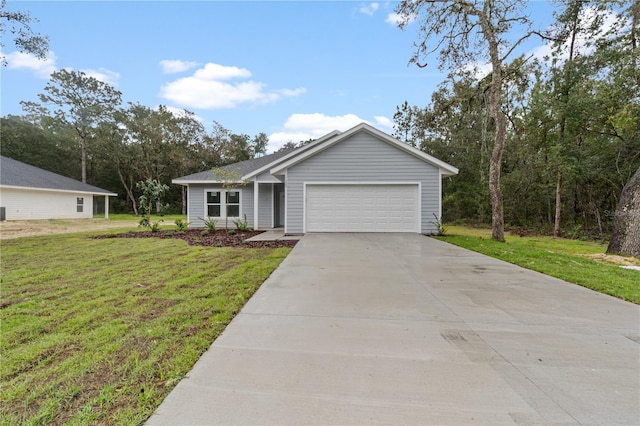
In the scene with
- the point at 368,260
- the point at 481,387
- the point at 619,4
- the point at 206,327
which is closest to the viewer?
the point at 481,387

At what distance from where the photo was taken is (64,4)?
29.7 ft

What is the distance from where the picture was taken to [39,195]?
1984cm

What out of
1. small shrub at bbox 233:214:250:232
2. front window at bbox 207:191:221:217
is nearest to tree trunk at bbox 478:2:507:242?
small shrub at bbox 233:214:250:232

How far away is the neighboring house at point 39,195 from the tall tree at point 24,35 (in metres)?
13.2

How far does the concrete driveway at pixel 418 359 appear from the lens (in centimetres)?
182

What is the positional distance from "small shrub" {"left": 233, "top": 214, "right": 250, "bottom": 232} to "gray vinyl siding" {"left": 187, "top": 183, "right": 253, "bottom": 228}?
0.82 ft

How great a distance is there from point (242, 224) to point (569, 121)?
1621 centimetres

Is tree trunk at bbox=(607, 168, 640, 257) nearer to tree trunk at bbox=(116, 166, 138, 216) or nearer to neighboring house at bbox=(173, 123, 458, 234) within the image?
neighboring house at bbox=(173, 123, 458, 234)

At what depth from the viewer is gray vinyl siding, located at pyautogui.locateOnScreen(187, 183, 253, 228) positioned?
1446 centimetres

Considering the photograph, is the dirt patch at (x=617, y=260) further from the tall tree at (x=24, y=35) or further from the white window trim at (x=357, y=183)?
the tall tree at (x=24, y=35)

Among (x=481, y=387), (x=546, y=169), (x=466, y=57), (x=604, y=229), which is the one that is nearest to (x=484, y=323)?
(x=481, y=387)

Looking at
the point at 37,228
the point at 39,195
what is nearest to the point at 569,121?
the point at 37,228

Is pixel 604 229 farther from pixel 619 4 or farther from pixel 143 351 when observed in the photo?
pixel 143 351

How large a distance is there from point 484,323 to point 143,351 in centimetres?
342
